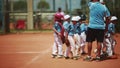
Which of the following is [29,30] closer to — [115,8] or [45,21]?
[45,21]

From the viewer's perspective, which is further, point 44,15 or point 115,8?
point 44,15

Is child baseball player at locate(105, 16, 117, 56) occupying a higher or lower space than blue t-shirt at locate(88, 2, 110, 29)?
lower

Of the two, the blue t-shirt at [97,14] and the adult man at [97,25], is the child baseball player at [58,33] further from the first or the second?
the blue t-shirt at [97,14]

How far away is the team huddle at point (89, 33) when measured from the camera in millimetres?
12883

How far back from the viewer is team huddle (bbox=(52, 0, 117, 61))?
1288cm

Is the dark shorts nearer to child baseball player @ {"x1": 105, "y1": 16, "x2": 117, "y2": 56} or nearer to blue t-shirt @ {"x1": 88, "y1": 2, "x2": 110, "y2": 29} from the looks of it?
blue t-shirt @ {"x1": 88, "y1": 2, "x2": 110, "y2": 29}

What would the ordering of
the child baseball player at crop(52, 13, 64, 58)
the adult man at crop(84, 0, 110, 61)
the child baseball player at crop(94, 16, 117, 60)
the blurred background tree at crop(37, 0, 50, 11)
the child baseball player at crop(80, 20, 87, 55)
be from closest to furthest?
the adult man at crop(84, 0, 110, 61), the child baseball player at crop(94, 16, 117, 60), the child baseball player at crop(52, 13, 64, 58), the child baseball player at crop(80, 20, 87, 55), the blurred background tree at crop(37, 0, 50, 11)

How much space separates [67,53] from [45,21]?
848 inches

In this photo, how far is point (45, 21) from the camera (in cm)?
3500

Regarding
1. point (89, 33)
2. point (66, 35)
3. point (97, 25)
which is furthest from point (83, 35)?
point (97, 25)

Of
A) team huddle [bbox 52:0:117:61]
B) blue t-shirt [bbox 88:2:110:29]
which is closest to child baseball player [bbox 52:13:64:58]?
team huddle [bbox 52:0:117:61]

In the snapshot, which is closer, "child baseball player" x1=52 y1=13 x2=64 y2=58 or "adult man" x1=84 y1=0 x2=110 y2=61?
"adult man" x1=84 y1=0 x2=110 y2=61

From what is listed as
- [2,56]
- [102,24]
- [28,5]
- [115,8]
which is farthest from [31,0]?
[102,24]

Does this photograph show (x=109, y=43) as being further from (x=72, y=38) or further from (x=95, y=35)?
(x=72, y=38)
